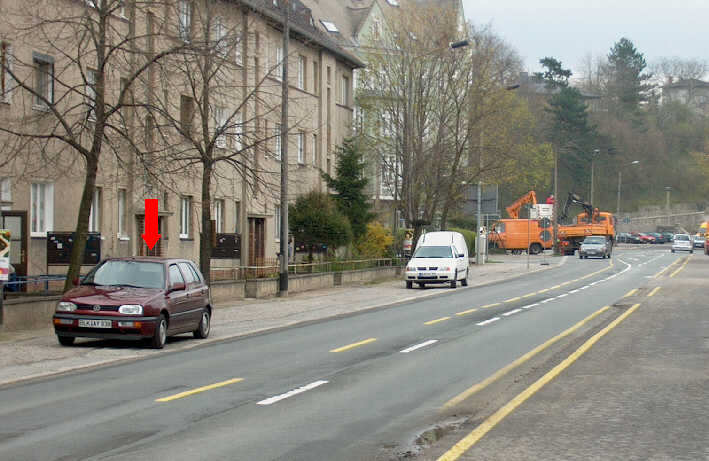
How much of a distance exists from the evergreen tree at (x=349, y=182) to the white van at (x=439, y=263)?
325cm

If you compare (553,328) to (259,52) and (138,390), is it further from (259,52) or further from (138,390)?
(259,52)

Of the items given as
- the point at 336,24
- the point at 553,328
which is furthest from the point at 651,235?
the point at 553,328

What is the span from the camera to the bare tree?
19156 millimetres

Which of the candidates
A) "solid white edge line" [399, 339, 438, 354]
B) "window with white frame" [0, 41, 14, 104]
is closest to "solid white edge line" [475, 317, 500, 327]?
"solid white edge line" [399, 339, 438, 354]

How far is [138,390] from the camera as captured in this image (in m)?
11.5

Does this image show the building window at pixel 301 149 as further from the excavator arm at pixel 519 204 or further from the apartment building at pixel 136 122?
the excavator arm at pixel 519 204

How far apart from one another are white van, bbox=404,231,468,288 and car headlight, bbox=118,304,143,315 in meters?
22.4

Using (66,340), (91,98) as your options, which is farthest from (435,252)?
(66,340)

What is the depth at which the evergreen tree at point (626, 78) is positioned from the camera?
124 m

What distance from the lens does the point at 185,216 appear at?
1407 inches

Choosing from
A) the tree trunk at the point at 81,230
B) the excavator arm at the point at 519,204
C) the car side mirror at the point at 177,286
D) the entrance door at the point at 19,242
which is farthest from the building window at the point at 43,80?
the excavator arm at the point at 519,204

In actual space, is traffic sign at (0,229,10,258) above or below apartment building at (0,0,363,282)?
below

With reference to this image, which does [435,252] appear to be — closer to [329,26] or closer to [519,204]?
[329,26]

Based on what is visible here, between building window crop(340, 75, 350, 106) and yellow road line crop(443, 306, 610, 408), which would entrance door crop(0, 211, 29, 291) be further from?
building window crop(340, 75, 350, 106)
